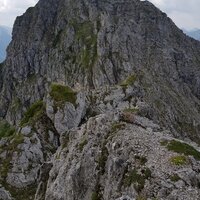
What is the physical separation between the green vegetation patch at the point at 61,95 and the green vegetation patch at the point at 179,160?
42880 mm

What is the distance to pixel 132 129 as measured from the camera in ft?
151

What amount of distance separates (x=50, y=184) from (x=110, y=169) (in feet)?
32.9

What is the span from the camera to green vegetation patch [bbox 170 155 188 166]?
3803cm

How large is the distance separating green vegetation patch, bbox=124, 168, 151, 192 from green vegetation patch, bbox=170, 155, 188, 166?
251 centimetres

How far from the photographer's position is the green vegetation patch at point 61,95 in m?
80.9

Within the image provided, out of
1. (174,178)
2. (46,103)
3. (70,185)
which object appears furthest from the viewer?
(46,103)

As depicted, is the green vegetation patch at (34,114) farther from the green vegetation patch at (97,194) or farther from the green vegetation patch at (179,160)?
the green vegetation patch at (179,160)

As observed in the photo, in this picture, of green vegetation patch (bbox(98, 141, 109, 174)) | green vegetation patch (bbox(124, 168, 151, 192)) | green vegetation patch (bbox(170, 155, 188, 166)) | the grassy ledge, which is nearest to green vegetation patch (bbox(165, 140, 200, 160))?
the grassy ledge

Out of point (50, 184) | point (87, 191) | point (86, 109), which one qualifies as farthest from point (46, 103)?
point (87, 191)

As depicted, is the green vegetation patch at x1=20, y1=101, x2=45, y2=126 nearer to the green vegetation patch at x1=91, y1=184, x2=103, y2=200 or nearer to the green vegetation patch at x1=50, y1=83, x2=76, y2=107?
the green vegetation patch at x1=50, y1=83, x2=76, y2=107

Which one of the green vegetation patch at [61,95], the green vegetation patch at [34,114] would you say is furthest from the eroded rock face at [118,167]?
the green vegetation patch at [34,114]

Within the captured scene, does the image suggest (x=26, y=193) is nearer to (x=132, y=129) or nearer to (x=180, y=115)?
(x=132, y=129)

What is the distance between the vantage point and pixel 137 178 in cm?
3731

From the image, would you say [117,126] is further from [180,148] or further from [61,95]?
[61,95]
